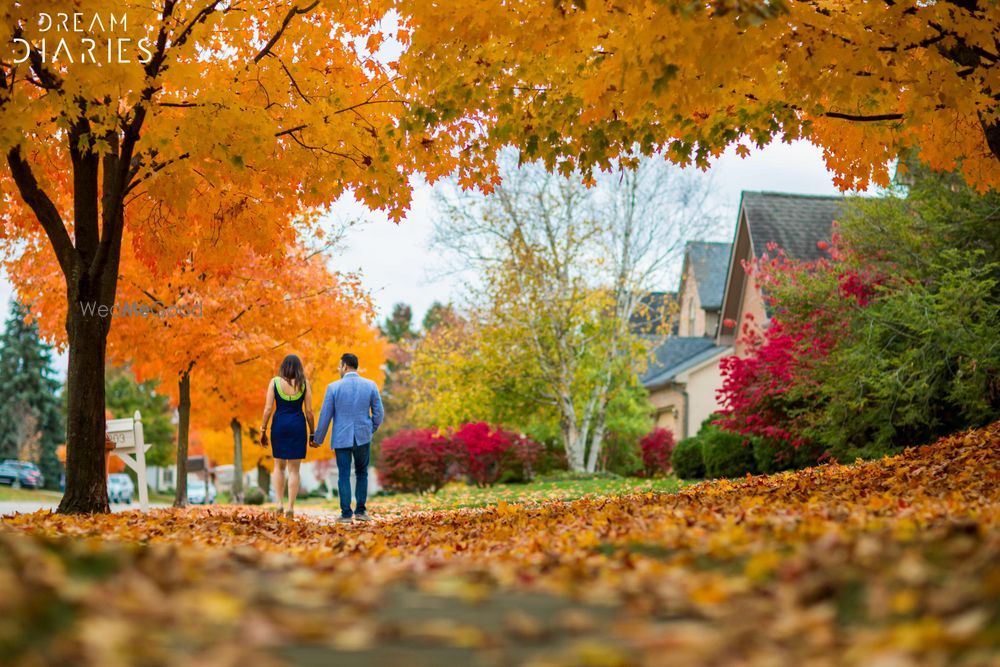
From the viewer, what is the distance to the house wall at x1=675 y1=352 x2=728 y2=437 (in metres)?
30.8

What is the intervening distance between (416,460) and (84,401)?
18866mm

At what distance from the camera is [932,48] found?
25.9ft

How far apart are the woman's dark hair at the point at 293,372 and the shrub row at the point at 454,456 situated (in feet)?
53.3

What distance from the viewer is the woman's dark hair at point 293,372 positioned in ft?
36.1

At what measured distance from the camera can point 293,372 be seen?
11.0 m

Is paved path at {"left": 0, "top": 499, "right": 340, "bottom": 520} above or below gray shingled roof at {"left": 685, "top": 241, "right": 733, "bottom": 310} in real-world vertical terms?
below

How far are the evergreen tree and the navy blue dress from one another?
4327cm

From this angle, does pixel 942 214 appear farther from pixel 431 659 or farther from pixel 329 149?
pixel 431 659

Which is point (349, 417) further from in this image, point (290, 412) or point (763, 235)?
point (763, 235)
